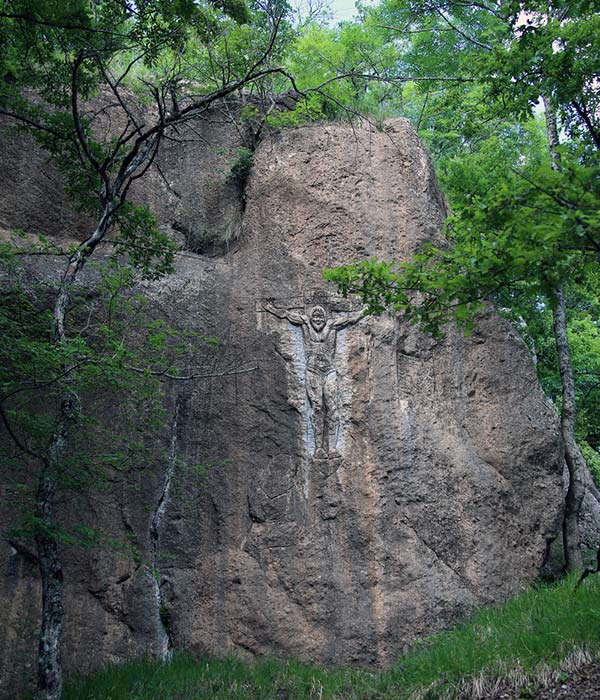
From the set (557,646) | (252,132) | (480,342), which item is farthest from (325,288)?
(557,646)

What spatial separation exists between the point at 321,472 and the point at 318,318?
2.35 metres

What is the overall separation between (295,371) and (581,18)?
603 centimetres

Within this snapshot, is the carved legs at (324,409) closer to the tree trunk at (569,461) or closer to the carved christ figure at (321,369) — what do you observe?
the carved christ figure at (321,369)

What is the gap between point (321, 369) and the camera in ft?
34.9

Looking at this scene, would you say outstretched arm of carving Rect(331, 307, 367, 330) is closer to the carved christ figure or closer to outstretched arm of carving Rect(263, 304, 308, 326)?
the carved christ figure

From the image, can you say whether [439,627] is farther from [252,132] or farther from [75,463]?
[252,132]

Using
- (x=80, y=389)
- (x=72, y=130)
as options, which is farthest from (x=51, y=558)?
(x=72, y=130)

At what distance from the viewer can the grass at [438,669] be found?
22.4ft

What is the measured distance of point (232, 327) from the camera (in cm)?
1104

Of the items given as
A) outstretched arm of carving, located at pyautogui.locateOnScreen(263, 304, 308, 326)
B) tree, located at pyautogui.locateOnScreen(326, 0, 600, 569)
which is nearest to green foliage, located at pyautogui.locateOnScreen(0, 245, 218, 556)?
outstretched arm of carving, located at pyautogui.locateOnScreen(263, 304, 308, 326)

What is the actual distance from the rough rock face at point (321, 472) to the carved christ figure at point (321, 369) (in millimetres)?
26

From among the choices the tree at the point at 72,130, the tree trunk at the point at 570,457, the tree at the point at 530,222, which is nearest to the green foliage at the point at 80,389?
the tree at the point at 72,130

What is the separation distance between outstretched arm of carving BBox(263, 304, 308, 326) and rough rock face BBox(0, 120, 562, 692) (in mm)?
48

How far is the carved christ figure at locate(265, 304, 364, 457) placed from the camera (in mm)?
10320
